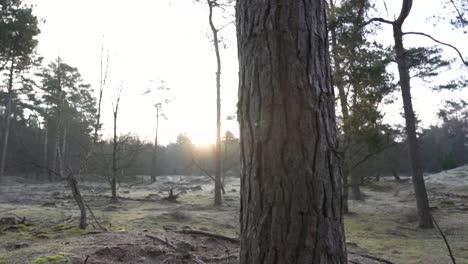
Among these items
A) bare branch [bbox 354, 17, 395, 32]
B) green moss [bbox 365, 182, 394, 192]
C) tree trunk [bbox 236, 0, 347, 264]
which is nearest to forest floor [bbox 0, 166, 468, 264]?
tree trunk [bbox 236, 0, 347, 264]

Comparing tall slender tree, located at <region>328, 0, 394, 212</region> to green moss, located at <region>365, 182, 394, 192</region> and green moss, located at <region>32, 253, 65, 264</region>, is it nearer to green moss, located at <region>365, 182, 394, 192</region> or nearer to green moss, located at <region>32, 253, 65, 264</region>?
green moss, located at <region>32, 253, 65, 264</region>

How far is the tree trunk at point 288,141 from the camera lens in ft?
4.43

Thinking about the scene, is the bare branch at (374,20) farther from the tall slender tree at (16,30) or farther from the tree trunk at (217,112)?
the tall slender tree at (16,30)

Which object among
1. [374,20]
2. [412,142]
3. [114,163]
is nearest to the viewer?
[412,142]

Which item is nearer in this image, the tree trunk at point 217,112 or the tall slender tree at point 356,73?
the tall slender tree at point 356,73

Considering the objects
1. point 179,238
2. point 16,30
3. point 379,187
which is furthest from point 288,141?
point 379,187

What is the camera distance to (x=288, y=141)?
4.52ft

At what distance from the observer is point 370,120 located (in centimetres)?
1153

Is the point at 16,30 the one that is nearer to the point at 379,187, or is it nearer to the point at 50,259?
the point at 50,259

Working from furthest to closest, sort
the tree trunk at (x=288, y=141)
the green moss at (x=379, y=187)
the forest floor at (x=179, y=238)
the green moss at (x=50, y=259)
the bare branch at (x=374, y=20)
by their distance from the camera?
the green moss at (x=379, y=187) → the bare branch at (x=374, y=20) → the forest floor at (x=179, y=238) → the green moss at (x=50, y=259) → the tree trunk at (x=288, y=141)

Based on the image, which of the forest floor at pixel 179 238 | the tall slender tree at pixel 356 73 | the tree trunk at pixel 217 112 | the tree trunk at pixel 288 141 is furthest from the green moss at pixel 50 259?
the tree trunk at pixel 217 112

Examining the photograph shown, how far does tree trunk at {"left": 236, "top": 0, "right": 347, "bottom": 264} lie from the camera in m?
1.35

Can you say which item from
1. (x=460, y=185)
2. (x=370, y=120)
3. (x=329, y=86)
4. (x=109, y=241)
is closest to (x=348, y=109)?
(x=370, y=120)

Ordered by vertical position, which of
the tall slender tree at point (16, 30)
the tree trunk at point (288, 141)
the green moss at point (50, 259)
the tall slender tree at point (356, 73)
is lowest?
the green moss at point (50, 259)
